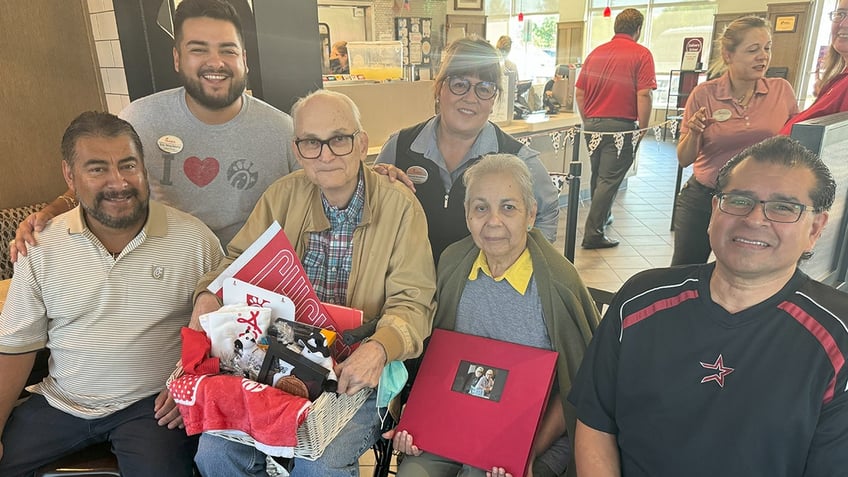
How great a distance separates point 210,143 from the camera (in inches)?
75.8

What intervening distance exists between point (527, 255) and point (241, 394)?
854mm

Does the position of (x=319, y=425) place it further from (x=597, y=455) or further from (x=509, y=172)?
(x=509, y=172)

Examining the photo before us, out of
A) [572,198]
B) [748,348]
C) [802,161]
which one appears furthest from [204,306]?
[572,198]

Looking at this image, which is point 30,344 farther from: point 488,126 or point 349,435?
point 488,126

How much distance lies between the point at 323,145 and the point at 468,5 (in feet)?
29.6

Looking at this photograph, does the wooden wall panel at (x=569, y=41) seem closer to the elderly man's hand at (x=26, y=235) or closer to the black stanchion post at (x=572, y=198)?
the black stanchion post at (x=572, y=198)

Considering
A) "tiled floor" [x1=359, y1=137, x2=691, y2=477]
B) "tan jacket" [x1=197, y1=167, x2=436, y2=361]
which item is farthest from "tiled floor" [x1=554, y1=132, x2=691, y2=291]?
"tan jacket" [x1=197, y1=167, x2=436, y2=361]

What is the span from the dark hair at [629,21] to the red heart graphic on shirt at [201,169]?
3502mm

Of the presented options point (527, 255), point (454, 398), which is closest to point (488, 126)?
point (527, 255)

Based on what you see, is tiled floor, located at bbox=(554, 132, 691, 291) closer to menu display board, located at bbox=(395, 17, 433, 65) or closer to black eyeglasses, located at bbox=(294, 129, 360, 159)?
black eyeglasses, located at bbox=(294, 129, 360, 159)

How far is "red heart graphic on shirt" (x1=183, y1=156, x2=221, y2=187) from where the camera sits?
192cm

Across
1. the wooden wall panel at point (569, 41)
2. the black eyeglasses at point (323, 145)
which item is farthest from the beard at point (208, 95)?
the wooden wall panel at point (569, 41)

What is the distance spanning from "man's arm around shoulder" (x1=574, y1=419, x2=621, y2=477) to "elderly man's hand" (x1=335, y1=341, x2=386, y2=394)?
523 millimetres

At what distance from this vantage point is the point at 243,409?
1164 mm
